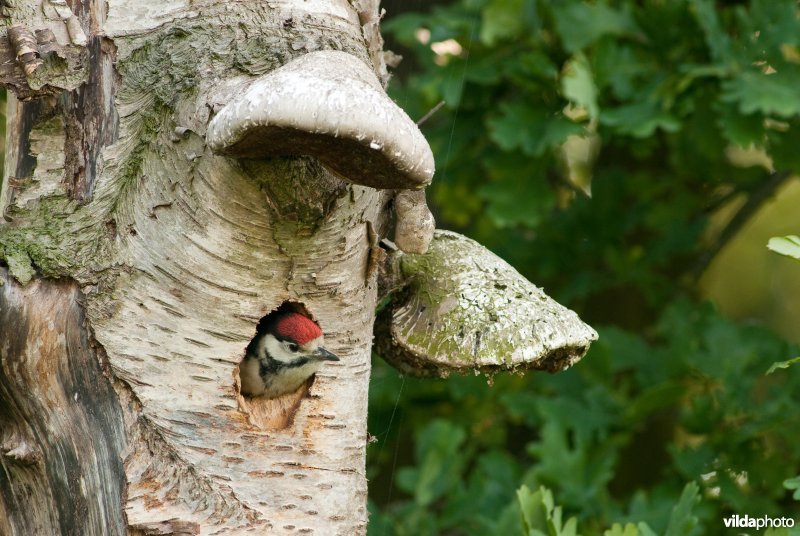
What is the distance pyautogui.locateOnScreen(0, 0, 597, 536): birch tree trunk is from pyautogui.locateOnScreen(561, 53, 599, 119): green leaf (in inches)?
53.6

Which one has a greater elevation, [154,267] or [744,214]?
[154,267]

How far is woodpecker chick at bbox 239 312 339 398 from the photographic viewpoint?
2.36 m

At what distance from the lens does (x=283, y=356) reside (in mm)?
2951

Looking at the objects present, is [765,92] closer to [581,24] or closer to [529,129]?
[581,24]

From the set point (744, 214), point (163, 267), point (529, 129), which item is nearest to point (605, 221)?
point (744, 214)

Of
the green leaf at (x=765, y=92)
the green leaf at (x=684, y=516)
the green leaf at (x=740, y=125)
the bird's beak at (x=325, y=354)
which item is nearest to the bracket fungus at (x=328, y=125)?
the bird's beak at (x=325, y=354)

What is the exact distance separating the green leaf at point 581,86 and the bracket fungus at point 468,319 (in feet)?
3.62

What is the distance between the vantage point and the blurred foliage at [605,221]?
330cm

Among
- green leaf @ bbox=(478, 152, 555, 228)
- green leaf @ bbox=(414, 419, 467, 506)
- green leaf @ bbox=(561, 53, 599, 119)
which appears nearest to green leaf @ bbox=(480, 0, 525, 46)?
green leaf @ bbox=(561, 53, 599, 119)

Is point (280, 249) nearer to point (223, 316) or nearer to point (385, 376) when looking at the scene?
point (223, 316)

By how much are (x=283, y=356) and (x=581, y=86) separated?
1563 mm

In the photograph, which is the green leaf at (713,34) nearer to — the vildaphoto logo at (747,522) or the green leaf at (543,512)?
the vildaphoto logo at (747,522)

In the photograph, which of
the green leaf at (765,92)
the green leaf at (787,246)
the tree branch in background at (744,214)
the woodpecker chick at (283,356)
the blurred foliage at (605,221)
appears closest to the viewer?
the green leaf at (787,246)

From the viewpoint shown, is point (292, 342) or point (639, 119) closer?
point (292, 342)
